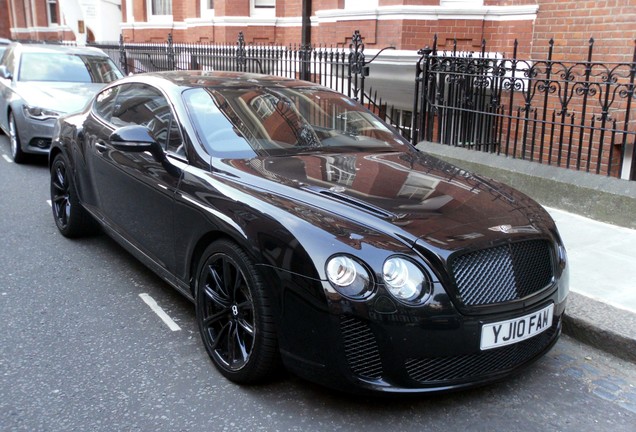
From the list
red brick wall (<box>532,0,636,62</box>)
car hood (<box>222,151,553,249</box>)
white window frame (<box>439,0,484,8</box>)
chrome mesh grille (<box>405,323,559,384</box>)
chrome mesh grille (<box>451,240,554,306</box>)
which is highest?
white window frame (<box>439,0,484,8</box>)

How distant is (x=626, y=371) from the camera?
3574mm

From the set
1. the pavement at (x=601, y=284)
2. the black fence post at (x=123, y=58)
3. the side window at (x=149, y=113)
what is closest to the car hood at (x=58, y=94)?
the side window at (x=149, y=113)

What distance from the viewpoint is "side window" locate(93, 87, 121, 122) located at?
511 cm

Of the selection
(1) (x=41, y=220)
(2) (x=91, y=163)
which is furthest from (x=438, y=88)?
(1) (x=41, y=220)

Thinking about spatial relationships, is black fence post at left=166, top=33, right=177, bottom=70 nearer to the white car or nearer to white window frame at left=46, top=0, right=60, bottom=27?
the white car

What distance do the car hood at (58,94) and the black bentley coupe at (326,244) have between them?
486 centimetres

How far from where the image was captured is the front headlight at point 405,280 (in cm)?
274

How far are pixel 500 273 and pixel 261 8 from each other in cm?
1349

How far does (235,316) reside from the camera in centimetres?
326

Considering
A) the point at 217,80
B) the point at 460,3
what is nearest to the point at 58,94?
the point at 217,80

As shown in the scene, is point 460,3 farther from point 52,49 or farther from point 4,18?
point 4,18

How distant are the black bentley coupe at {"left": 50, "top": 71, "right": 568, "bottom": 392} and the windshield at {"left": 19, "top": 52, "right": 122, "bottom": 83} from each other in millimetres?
5932

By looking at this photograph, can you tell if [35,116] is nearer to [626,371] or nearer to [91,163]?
[91,163]

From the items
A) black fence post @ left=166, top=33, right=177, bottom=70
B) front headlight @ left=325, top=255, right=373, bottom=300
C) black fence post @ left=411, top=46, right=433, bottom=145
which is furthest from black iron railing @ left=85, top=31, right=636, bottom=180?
black fence post @ left=166, top=33, right=177, bottom=70
